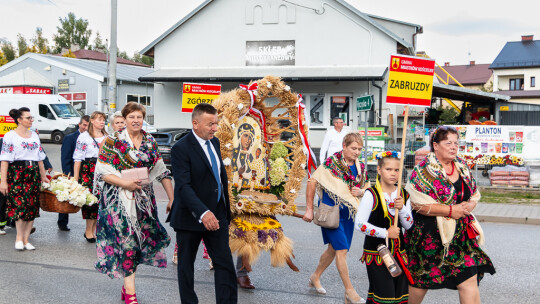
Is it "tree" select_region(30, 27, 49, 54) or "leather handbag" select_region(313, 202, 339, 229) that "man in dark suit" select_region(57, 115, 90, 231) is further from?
"tree" select_region(30, 27, 49, 54)

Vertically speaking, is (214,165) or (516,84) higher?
→ (516,84)

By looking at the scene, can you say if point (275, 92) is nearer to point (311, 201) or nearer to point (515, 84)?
point (311, 201)

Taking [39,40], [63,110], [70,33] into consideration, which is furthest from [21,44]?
[63,110]

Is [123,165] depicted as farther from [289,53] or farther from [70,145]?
[289,53]

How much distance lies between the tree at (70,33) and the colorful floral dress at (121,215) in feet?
279

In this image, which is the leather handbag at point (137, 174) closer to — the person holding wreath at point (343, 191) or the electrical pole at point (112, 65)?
the person holding wreath at point (343, 191)

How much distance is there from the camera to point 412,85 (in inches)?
250

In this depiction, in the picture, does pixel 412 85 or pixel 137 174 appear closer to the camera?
pixel 137 174

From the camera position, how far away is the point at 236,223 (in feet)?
19.5

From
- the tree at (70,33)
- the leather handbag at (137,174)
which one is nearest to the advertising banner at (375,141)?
the leather handbag at (137,174)

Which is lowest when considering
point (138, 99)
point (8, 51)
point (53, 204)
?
point (53, 204)

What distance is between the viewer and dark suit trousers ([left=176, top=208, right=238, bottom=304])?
15.7ft

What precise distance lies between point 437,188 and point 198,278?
334cm

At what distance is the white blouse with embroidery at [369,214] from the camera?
14.6 feet
